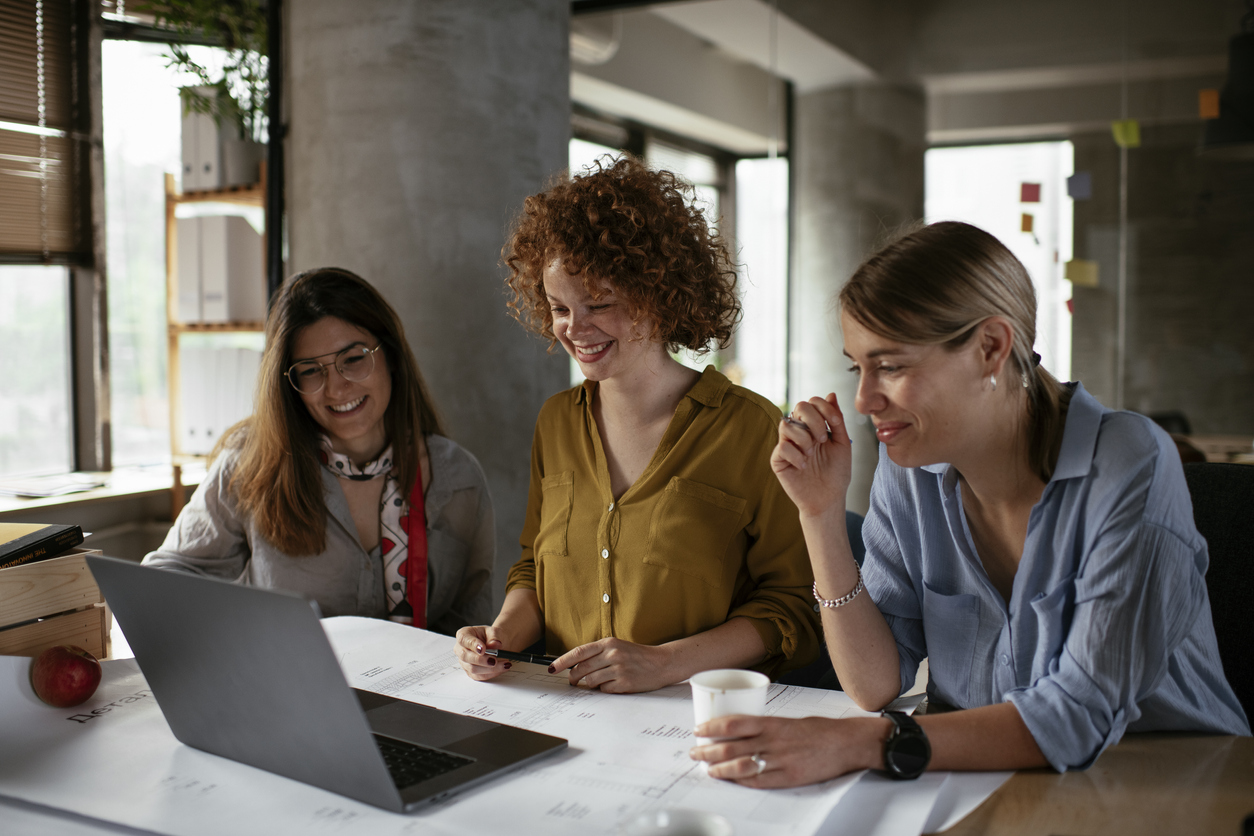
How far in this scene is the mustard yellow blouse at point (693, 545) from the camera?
5.25ft

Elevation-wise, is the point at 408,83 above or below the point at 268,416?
above

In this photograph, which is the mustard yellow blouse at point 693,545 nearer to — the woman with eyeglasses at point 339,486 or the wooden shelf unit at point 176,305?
the woman with eyeglasses at point 339,486

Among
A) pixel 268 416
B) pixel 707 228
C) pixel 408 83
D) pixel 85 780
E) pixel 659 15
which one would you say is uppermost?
pixel 659 15

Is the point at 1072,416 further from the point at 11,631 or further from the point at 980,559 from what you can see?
the point at 11,631

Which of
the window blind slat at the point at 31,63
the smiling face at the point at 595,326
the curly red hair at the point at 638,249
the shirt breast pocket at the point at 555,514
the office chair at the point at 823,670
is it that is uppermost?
the window blind slat at the point at 31,63

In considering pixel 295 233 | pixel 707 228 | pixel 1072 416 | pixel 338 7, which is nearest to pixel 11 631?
pixel 707 228

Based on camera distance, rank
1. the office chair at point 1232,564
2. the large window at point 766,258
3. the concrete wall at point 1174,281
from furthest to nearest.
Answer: the large window at point 766,258 < the concrete wall at point 1174,281 < the office chair at point 1232,564

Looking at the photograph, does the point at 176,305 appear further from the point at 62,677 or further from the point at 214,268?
the point at 62,677

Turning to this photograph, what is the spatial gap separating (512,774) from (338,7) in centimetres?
265

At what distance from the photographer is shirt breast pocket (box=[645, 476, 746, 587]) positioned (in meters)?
1.60

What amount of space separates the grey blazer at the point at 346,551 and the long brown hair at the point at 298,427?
1.3 inches

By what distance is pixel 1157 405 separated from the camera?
356 centimetres

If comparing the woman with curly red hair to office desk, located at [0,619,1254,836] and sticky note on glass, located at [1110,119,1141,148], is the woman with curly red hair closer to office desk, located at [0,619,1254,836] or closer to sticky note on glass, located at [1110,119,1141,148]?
office desk, located at [0,619,1254,836]

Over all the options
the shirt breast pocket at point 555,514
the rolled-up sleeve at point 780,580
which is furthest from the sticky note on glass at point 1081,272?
the shirt breast pocket at point 555,514
